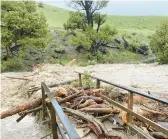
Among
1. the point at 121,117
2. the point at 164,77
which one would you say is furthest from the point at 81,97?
the point at 164,77

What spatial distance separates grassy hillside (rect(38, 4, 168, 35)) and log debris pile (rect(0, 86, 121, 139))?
32.6 metres

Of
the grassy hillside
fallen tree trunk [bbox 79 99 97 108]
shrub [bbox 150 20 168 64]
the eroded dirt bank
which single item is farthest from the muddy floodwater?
the grassy hillside

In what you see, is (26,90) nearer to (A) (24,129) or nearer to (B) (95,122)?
(A) (24,129)

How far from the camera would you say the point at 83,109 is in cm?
580

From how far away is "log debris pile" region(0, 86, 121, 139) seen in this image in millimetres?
5004

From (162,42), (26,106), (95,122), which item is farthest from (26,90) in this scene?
(162,42)

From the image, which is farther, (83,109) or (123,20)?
(123,20)

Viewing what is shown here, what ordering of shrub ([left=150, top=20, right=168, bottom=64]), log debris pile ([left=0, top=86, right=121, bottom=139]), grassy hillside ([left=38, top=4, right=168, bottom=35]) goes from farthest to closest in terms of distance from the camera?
1. grassy hillside ([left=38, top=4, right=168, bottom=35])
2. shrub ([left=150, top=20, right=168, bottom=64])
3. log debris pile ([left=0, top=86, right=121, bottom=139])

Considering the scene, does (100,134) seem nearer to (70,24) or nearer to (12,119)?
(12,119)

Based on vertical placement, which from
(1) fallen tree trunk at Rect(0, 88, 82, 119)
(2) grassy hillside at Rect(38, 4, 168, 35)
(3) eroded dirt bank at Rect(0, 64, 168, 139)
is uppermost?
(2) grassy hillside at Rect(38, 4, 168, 35)

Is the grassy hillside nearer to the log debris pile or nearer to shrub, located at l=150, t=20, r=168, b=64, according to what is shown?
shrub, located at l=150, t=20, r=168, b=64

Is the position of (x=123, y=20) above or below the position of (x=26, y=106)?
above

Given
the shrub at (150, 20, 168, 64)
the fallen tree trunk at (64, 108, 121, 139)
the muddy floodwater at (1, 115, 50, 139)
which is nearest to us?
the fallen tree trunk at (64, 108, 121, 139)

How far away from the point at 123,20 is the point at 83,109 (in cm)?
4749
